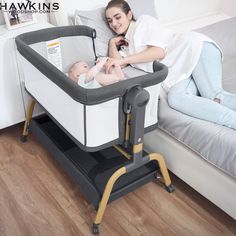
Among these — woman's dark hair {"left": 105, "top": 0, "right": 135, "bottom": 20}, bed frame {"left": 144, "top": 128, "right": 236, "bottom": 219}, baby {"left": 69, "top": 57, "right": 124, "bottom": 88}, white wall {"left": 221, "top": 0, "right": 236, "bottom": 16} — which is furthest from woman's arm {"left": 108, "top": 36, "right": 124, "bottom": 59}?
white wall {"left": 221, "top": 0, "right": 236, "bottom": 16}

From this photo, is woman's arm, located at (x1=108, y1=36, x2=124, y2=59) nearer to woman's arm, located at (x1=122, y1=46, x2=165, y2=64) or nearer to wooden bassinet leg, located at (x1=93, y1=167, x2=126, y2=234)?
woman's arm, located at (x1=122, y1=46, x2=165, y2=64)

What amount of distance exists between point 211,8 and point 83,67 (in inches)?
59.1

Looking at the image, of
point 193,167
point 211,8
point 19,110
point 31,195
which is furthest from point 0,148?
point 211,8

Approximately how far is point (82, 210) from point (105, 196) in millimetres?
226

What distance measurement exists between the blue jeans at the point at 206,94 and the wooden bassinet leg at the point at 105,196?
1.39 ft

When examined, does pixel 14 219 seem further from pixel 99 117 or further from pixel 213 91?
pixel 213 91

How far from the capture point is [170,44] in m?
1.65

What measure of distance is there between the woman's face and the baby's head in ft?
0.94

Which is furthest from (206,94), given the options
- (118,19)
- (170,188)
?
(118,19)

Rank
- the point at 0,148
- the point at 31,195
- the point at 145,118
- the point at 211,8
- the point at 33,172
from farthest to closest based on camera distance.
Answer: the point at 211,8 < the point at 0,148 < the point at 33,172 < the point at 31,195 < the point at 145,118

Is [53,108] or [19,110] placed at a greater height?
[53,108]

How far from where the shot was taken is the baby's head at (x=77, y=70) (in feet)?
4.97

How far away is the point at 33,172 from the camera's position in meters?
1.63

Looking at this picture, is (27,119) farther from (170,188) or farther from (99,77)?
(170,188)
